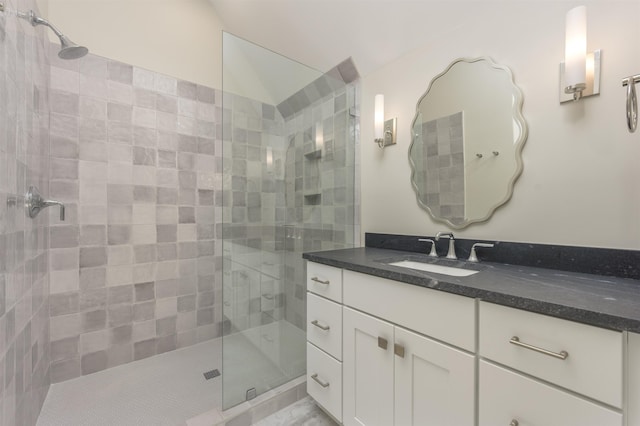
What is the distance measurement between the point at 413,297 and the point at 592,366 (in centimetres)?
47

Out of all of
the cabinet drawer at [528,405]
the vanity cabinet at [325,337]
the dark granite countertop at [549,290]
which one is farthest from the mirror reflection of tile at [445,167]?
the cabinet drawer at [528,405]

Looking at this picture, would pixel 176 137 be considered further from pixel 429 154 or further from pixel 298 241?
pixel 429 154

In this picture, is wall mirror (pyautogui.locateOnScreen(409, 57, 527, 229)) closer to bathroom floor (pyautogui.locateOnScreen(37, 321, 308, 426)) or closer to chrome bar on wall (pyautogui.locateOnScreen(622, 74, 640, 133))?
chrome bar on wall (pyautogui.locateOnScreen(622, 74, 640, 133))

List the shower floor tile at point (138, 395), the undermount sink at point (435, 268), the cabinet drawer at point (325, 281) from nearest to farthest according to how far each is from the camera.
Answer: the undermount sink at point (435, 268)
the cabinet drawer at point (325, 281)
the shower floor tile at point (138, 395)

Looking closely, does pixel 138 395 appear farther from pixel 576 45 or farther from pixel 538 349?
pixel 576 45

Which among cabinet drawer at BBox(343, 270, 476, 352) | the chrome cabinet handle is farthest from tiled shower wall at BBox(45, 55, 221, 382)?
the chrome cabinet handle

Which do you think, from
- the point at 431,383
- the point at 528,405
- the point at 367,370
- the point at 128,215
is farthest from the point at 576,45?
the point at 128,215

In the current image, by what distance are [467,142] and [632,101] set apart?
23.7 inches

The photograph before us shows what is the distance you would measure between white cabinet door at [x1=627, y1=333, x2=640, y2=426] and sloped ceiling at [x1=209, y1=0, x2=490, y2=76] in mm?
1459

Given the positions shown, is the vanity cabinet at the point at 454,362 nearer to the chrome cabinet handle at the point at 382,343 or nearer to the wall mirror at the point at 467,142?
the chrome cabinet handle at the point at 382,343

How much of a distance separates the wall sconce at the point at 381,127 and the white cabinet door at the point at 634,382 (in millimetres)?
1431

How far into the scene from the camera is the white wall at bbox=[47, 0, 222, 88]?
5.89 ft

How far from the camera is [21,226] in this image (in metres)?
1.13

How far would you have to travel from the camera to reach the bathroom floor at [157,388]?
1431mm
